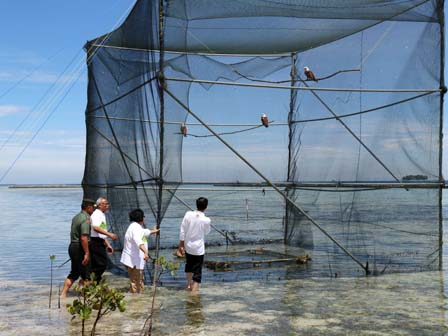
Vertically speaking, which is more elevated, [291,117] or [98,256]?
[291,117]

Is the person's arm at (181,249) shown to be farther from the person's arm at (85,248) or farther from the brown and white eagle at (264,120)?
the brown and white eagle at (264,120)

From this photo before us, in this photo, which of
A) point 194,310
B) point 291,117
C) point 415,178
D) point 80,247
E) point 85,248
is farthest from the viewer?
point 291,117

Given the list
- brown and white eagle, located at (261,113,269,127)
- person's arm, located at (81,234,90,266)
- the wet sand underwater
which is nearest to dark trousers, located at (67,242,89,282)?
person's arm, located at (81,234,90,266)

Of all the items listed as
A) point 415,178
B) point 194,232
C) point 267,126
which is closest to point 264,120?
point 267,126

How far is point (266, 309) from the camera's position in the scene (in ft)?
24.8

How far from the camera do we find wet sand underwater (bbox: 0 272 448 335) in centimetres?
659

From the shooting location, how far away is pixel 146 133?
31.7 feet

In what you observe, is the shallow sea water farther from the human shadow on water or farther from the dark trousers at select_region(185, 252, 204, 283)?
the dark trousers at select_region(185, 252, 204, 283)

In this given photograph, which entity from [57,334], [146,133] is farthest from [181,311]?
[146,133]

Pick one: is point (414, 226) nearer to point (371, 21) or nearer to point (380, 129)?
point (380, 129)

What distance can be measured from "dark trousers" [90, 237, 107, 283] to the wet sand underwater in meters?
0.58

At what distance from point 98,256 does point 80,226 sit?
716mm

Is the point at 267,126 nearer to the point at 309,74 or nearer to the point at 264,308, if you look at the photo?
the point at 309,74

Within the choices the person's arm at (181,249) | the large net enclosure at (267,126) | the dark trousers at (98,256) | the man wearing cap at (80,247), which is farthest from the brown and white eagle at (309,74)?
the man wearing cap at (80,247)
